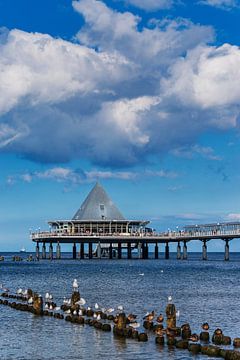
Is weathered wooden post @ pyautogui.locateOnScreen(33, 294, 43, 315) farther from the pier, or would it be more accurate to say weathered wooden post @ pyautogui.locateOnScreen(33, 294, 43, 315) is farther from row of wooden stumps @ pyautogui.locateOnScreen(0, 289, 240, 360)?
the pier

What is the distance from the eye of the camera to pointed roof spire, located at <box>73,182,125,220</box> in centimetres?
17200

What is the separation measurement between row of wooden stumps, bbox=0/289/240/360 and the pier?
87.9 meters

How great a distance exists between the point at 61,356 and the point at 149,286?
41.7 m

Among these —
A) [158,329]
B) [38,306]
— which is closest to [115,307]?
[38,306]

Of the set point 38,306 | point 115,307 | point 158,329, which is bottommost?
point 158,329

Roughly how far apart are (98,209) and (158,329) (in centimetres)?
13585

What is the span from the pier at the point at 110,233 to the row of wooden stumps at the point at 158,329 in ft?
288

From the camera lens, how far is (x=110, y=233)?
159 metres

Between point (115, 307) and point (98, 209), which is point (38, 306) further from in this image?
point (98, 209)

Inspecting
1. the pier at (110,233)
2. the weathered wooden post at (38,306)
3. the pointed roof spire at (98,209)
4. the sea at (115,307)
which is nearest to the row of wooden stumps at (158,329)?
the weathered wooden post at (38,306)

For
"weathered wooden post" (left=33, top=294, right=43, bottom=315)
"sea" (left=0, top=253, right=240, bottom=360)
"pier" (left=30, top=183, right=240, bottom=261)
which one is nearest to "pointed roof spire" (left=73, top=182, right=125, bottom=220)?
"pier" (left=30, top=183, right=240, bottom=261)

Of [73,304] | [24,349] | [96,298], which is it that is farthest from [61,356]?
[96,298]

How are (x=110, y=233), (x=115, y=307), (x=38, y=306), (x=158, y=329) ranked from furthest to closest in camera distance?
(x=110, y=233) < (x=115, y=307) < (x=38, y=306) < (x=158, y=329)

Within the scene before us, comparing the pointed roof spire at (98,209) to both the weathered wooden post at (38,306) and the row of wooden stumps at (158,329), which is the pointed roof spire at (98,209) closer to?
the weathered wooden post at (38,306)
